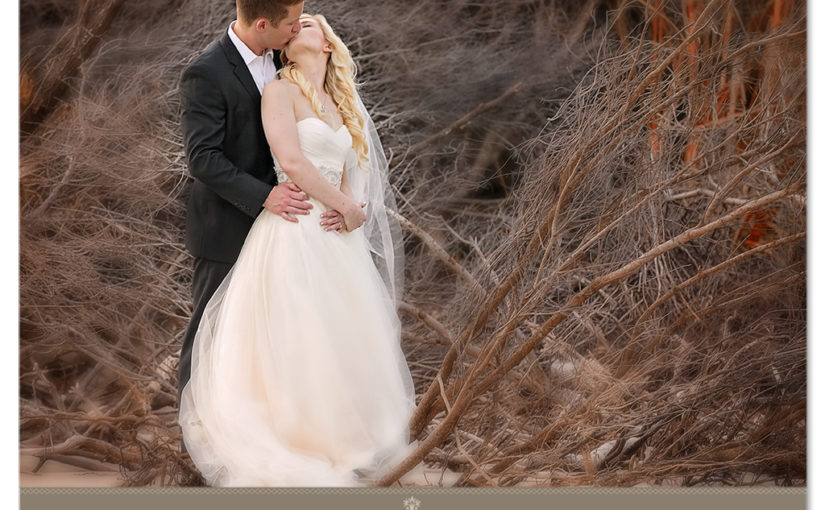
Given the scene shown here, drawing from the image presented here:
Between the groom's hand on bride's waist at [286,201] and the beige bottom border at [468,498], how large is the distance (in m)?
0.84

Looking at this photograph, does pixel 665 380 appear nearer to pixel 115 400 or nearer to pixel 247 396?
pixel 247 396

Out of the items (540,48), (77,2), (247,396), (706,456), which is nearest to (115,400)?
(247,396)

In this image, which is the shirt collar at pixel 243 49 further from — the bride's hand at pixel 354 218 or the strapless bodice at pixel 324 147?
the bride's hand at pixel 354 218

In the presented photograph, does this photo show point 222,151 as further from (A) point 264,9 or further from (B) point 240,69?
(A) point 264,9

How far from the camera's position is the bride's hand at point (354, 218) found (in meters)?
2.73

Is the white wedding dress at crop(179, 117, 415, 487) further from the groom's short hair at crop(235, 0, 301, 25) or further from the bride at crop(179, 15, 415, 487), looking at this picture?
the groom's short hair at crop(235, 0, 301, 25)

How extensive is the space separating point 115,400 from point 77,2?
5.41ft

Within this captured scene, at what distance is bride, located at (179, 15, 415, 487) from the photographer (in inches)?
103

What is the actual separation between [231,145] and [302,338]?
0.61 meters

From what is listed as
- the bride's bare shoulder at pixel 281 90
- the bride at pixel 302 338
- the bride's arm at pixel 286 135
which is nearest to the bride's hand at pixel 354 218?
the bride at pixel 302 338

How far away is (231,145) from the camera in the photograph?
2.70m

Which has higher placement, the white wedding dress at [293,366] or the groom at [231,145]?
the groom at [231,145]

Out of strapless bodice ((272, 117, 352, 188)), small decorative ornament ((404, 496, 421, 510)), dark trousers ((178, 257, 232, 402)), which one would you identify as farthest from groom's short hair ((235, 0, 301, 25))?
small decorative ornament ((404, 496, 421, 510))

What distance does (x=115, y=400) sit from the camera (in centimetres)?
372
